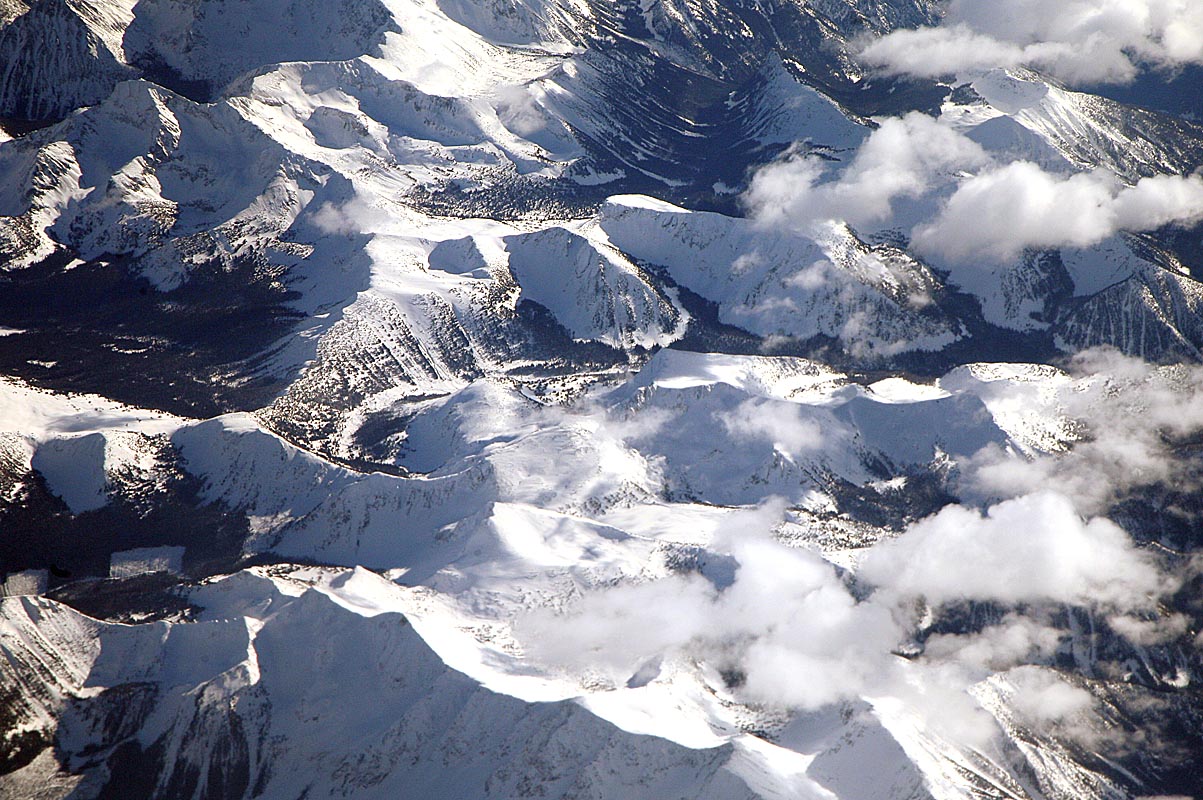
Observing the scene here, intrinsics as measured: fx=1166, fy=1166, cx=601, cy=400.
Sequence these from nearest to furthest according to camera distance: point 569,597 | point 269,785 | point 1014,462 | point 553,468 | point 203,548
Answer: point 269,785 → point 569,597 → point 203,548 → point 553,468 → point 1014,462

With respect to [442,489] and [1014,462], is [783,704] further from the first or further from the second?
[1014,462]

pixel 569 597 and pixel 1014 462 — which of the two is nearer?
pixel 569 597

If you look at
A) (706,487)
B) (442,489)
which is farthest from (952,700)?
(442,489)

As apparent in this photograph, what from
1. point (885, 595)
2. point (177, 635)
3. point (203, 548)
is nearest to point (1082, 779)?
point (885, 595)

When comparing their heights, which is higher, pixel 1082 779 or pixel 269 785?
pixel 1082 779

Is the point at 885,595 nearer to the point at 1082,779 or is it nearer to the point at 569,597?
the point at 1082,779

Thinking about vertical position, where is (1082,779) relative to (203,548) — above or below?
above

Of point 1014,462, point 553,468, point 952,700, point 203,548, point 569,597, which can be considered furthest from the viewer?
point 1014,462

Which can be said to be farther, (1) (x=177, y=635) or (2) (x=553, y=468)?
(2) (x=553, y=468)

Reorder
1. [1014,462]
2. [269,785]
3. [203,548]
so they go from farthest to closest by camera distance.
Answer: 1. [1014,462]
2. [203,548]
3. [269,785]
